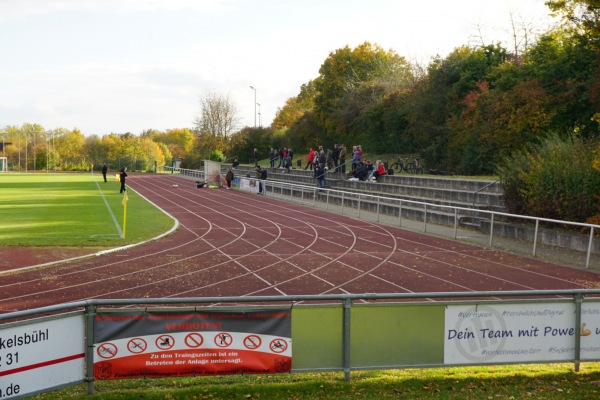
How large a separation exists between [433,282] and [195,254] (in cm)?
644

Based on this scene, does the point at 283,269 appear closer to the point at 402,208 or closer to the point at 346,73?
the point at 402,208

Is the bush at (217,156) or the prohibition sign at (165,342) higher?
the bush at (217,156)

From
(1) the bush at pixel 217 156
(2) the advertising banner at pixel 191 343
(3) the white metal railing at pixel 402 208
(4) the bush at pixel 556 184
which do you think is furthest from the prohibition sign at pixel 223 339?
(1) the bush at pixel 217 156

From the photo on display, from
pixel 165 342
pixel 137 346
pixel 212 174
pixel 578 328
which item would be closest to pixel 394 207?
pixel 578 328

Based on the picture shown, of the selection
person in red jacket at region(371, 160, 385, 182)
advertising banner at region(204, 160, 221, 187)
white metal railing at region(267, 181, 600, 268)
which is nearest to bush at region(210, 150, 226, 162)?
advertising banner at region(204, 160, 221, 187)

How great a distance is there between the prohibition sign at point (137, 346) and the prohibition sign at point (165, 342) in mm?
131

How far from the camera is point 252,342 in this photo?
21.7 ft

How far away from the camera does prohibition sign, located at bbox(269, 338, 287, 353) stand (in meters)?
6.63

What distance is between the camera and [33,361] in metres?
5.89

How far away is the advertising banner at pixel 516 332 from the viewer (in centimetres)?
690

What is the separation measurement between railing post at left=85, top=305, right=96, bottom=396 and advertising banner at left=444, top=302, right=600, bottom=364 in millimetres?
3735

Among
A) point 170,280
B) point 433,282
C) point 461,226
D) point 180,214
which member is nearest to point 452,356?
point 433,282

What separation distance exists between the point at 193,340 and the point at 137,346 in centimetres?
57

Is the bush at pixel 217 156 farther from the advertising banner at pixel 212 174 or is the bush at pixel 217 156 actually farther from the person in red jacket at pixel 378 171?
the person in red jacket at pixel 378 171
